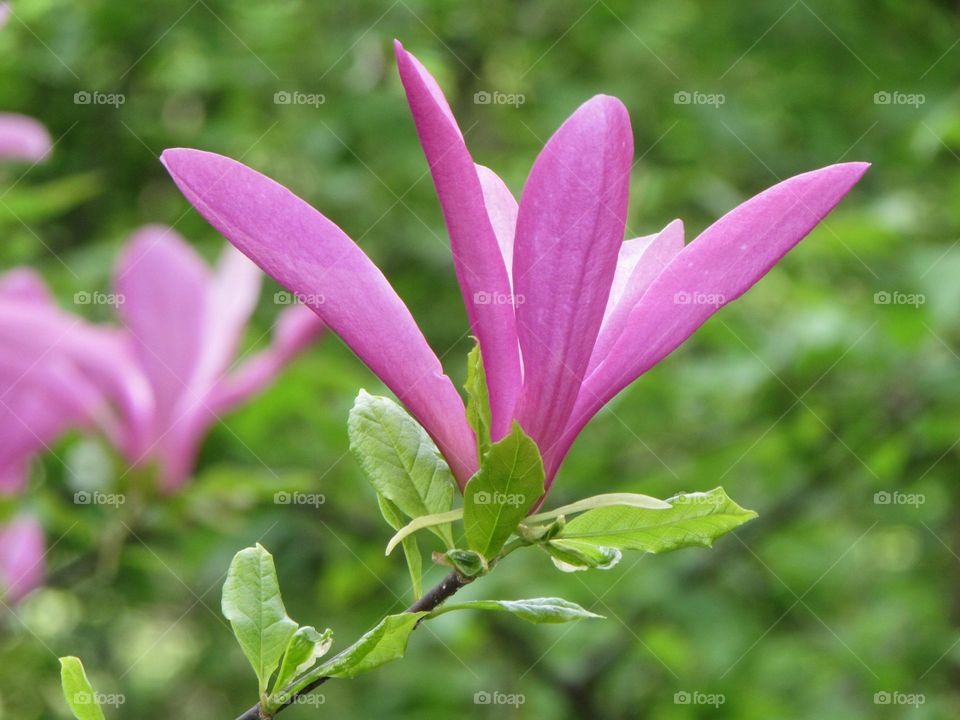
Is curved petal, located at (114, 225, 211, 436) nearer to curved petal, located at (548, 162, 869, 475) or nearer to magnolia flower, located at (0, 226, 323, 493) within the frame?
magnolia flower, located at (0, 226, 323, 493)

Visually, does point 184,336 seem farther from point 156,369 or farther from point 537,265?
point 537,265

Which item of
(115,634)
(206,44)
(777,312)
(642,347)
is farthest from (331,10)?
(642,347)

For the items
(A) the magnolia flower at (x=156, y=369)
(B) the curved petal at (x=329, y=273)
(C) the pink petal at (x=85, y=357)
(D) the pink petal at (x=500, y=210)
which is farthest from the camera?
(A) the magnolia flower at (x=156, y=369)

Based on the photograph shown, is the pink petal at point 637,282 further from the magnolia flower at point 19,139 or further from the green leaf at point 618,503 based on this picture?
the magnolia flower at point 19,139

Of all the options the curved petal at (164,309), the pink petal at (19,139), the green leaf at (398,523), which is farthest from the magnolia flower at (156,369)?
the green leaf at (398,523)

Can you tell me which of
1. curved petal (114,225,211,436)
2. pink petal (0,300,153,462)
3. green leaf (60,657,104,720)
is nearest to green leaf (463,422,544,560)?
green leaf (60,657,104,720)

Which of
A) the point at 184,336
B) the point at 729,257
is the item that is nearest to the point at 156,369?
the point at 184,336
